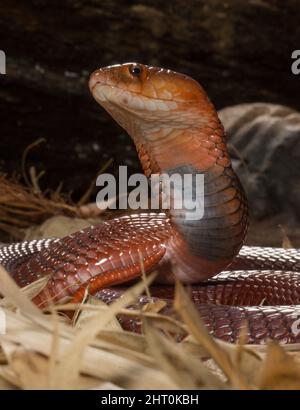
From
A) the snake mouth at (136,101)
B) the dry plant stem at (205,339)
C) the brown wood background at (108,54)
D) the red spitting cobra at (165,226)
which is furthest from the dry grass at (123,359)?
the brown wood background at (108,54)

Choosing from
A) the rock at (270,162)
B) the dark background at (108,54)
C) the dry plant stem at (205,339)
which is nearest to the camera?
the dry plant stem at (205,339)

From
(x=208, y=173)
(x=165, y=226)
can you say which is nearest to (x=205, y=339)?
(x=208, y=173)

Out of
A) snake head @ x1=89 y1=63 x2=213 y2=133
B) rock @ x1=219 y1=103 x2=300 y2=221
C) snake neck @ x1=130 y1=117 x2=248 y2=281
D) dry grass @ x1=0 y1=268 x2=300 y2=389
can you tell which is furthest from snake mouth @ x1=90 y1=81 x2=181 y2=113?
rock @ x1=219 y1=103 x2=300 y2=221

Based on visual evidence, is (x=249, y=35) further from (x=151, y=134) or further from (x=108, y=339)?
(x=108, y=339)

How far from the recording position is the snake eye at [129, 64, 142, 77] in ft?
9.36

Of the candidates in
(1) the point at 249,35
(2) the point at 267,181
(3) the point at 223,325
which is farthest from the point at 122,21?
(3) the point at 223,325

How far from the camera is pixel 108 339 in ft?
6.54

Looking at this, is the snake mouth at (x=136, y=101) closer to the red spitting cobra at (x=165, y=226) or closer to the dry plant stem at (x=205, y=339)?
the red spitting cobra at (x=165, y=226)

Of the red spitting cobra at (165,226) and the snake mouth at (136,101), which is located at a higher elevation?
the snake mouth at (136,101)

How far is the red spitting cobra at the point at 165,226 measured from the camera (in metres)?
2.85

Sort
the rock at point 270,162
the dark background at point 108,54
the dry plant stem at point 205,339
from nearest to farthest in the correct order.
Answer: the dry plant stem at point 205,339, the rock at point 270,162, the dark background at point 108,54

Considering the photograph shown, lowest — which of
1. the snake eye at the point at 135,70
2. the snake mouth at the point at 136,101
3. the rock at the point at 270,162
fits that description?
the rock at the point at 270,162

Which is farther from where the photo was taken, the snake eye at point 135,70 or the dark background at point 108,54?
the dark background at point 108,54

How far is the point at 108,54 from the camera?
19.0 ft
